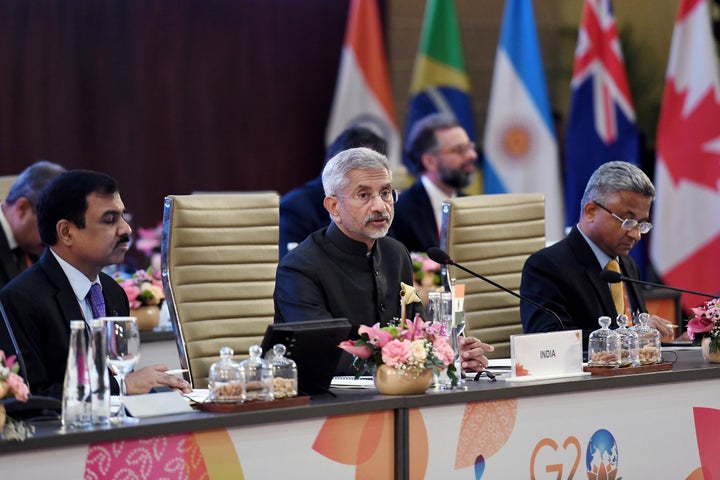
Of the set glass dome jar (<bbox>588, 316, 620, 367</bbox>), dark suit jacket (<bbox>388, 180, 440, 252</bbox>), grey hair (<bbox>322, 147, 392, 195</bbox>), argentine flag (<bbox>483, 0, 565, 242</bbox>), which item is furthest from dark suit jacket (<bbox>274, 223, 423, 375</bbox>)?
argentine flag (<bbox>483, 0, 565, 242</bbox>)

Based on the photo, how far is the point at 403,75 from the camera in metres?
7.83

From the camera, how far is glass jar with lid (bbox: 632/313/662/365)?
3113 millimetres

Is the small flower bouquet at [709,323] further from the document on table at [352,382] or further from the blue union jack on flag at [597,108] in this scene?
the blue union jack on flag at [597,108]

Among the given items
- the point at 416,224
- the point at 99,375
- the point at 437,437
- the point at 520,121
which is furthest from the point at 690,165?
the point at 99,375

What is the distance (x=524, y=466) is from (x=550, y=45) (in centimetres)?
551

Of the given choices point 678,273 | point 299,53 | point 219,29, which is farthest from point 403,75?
point 678,273

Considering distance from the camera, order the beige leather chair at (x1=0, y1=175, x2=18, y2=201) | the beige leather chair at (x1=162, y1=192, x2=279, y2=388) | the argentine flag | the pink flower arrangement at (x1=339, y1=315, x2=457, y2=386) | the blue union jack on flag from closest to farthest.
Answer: the pink flower arrangement at (x1=339, y1=315, x2=457, y2=386)
the beige leather chair at (x1=162, y1=192, x2=279, y2=388)
the beige leather chair at (x1=0, y1=175, x2=18, y2=201)
the blue union jack on flag
the argentine flag

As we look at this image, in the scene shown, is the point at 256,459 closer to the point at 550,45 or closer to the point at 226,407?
the point at 226,407

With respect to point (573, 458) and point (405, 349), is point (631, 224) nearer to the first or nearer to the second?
point (573, 458)

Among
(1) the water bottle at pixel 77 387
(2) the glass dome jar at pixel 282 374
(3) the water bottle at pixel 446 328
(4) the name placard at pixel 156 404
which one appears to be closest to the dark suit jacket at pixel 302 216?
(3) the water bottle at pixel 446 328

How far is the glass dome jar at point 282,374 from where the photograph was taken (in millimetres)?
2557

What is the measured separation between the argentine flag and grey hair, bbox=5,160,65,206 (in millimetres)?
3284

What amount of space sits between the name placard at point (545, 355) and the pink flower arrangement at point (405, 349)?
211mm

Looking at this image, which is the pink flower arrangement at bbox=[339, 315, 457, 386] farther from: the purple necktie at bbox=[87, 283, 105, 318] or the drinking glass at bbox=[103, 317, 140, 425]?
the purple necktie at bbox=[87, 283, 105, 318]
